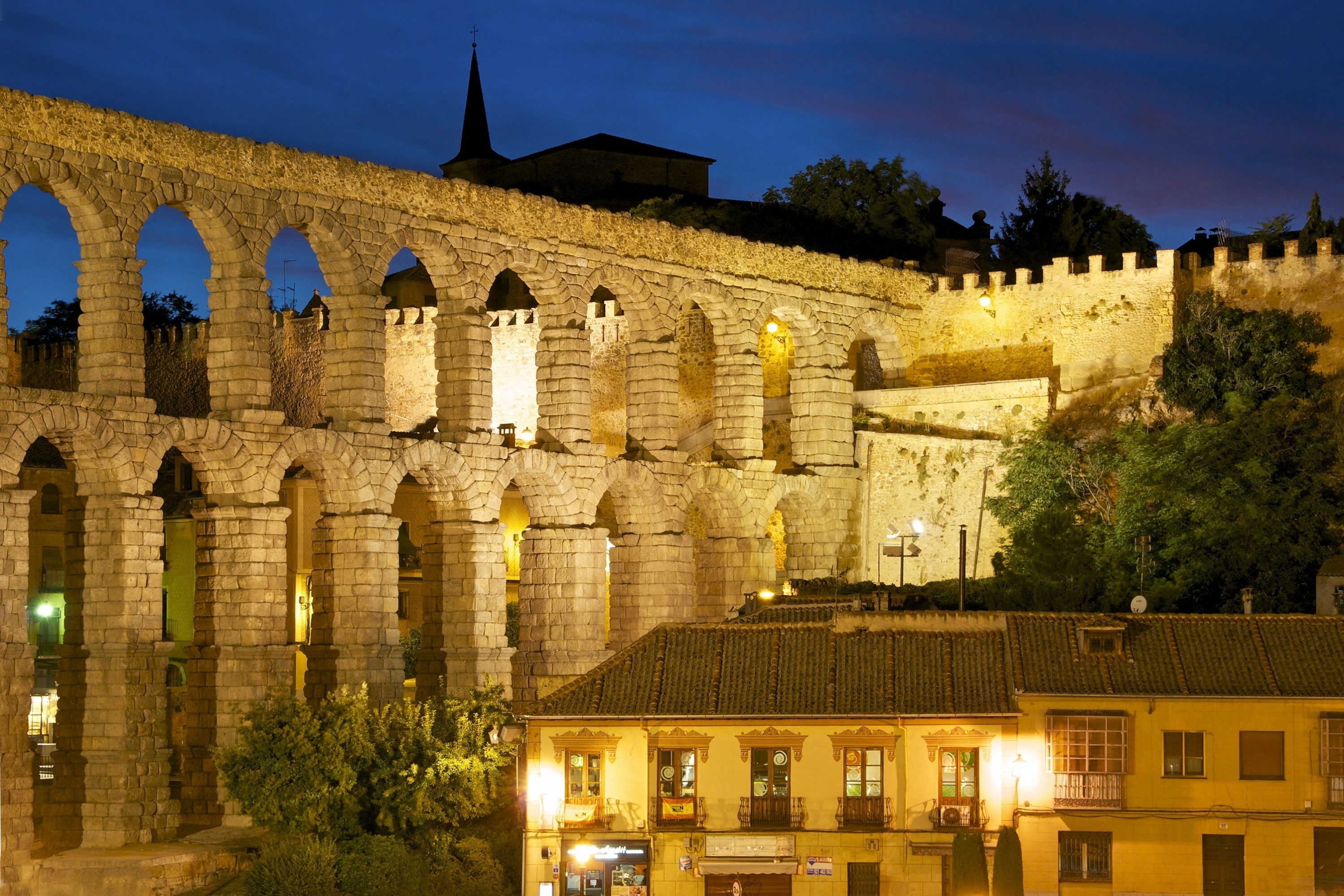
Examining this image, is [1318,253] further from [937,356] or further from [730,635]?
[730,635]

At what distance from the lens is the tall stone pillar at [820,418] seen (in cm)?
5356

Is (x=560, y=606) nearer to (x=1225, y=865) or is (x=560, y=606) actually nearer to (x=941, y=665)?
(x=941, y=665)

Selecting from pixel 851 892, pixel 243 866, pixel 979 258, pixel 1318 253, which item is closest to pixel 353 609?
pixel 243 866

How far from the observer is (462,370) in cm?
4441

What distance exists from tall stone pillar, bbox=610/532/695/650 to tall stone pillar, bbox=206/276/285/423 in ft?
36.4

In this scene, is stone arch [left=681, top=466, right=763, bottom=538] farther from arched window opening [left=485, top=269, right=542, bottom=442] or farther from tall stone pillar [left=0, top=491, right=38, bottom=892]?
tall stone pillar [left=0, top=491, right=38, bottom=892]

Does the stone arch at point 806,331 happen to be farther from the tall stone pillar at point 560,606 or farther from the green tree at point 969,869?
the green tree at point 969,869

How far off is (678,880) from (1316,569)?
18.7 m

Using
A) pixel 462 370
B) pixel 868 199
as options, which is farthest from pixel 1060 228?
pixel 462 370

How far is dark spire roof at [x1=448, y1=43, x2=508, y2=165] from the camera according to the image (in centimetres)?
9344

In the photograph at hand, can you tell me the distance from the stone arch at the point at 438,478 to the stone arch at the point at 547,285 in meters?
4.11

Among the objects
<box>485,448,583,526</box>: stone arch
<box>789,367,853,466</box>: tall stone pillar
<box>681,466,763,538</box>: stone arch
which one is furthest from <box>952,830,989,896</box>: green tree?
<box>789,367,853,466</box>: tall stone pillar

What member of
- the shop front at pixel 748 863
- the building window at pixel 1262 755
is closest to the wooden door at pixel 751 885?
the shop front at pixel 748 863

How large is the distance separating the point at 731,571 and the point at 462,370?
10155mm
